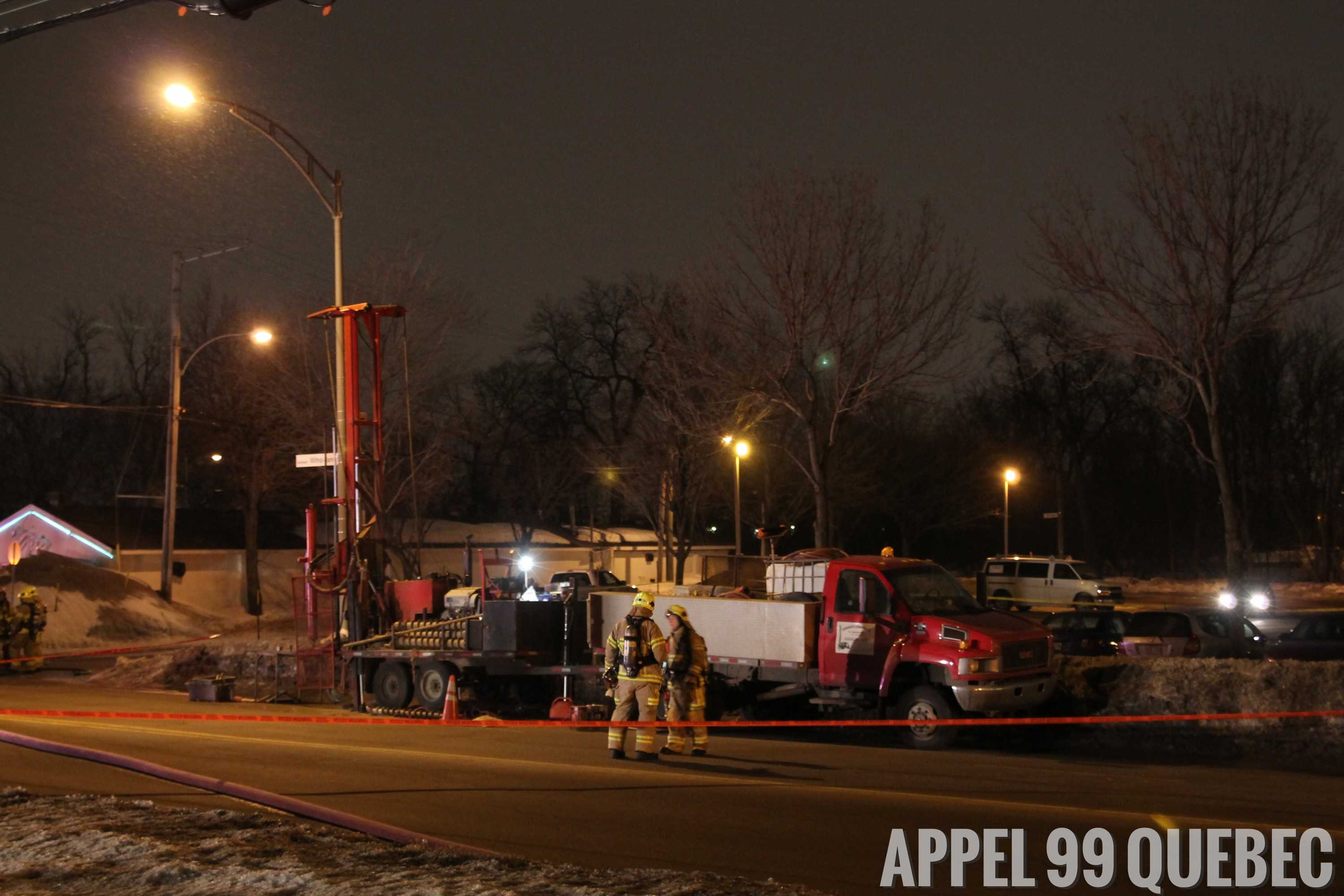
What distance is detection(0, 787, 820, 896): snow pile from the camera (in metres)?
7.07

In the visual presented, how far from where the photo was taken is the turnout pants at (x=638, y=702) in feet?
44.0

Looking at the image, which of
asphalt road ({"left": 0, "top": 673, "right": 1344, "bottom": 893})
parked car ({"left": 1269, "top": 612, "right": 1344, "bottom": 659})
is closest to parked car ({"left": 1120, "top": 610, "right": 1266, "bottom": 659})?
parked car ({"left": 1269, "top": 612, "right": 1344, "bottom": 659})

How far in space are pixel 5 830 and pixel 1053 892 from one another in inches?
265

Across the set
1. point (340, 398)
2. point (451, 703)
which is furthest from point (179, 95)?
point (451, 703)

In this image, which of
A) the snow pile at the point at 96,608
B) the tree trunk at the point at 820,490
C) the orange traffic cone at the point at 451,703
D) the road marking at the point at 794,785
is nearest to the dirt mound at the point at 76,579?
the snow pile at the point at 96,608

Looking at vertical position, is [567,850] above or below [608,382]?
below

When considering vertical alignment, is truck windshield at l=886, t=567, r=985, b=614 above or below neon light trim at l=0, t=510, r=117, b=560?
below

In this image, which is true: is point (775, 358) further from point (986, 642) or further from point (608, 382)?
point (608, 382)

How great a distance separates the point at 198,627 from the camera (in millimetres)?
38188

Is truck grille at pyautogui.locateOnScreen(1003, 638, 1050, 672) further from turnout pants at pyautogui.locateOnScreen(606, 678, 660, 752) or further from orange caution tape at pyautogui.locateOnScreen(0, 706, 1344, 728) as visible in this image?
turnout pants at pyautogui.locateOnScreen(606, 678, 660, 752)

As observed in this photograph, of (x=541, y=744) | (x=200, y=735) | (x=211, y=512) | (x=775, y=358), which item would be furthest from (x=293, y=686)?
(x=211, y=512)

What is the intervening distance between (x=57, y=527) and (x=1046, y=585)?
3347 centimetres

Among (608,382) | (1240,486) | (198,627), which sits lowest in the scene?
(198,627)

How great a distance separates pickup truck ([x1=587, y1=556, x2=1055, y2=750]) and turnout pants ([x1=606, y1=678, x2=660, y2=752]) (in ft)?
8.12
